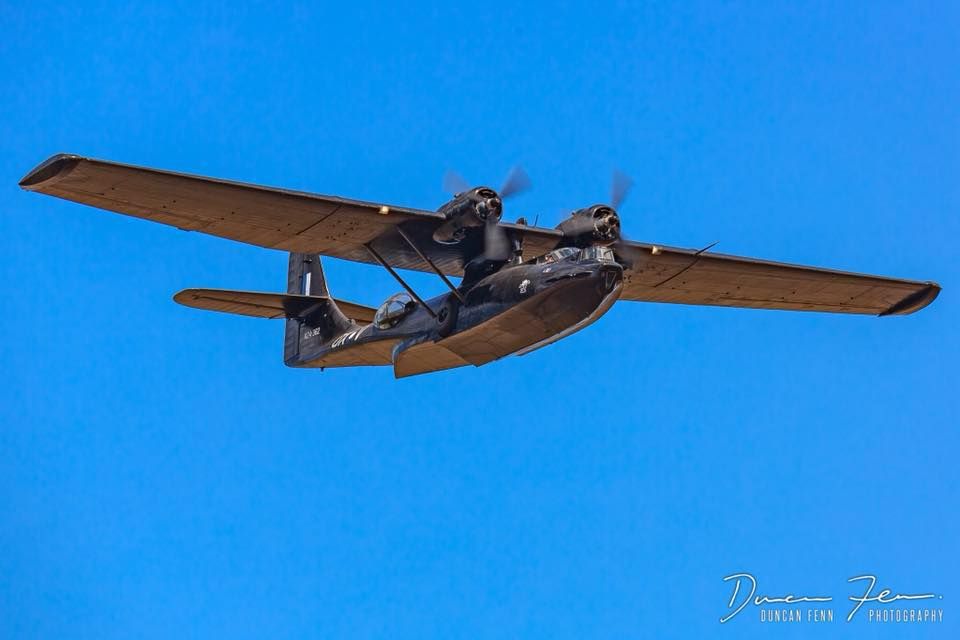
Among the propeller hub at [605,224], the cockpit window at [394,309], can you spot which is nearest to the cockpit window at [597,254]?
the propeller hub at [605,224]

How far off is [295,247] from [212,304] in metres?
3.50

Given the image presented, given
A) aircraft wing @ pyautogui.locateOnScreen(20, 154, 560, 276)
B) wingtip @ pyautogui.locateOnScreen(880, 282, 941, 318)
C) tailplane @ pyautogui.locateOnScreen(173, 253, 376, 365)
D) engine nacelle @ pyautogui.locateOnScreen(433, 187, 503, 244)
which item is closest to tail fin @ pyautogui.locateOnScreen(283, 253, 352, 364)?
tailplane @ pyautogui.locateOnScreen(173, 253, 376, 365)

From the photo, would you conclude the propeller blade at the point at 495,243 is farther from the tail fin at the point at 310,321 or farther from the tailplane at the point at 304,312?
the tail fin at the point at 310,321

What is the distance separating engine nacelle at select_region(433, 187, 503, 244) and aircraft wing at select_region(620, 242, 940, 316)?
376 cm

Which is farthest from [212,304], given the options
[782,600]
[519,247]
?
[782,600]

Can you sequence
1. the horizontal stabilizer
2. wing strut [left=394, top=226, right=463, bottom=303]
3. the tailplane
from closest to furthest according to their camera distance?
wing strut [left=394, top=226, right=463, bottom=303] → the horizontal stabilizer → the tailplane

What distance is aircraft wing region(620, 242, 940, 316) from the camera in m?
27.4

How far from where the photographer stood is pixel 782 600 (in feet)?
87.7

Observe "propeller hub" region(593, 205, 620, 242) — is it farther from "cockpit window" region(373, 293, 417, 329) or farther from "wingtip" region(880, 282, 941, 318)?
"wingtip" region(880, 282, 941, 318)

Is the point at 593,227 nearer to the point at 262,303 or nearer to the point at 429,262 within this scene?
the point at 429,262

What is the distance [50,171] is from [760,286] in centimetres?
1559

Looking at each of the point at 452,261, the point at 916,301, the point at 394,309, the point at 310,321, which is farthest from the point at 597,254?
the point at 916,301

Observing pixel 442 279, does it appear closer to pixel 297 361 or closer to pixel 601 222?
pixel 601 222

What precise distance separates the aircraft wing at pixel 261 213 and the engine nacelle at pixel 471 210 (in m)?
0.24
